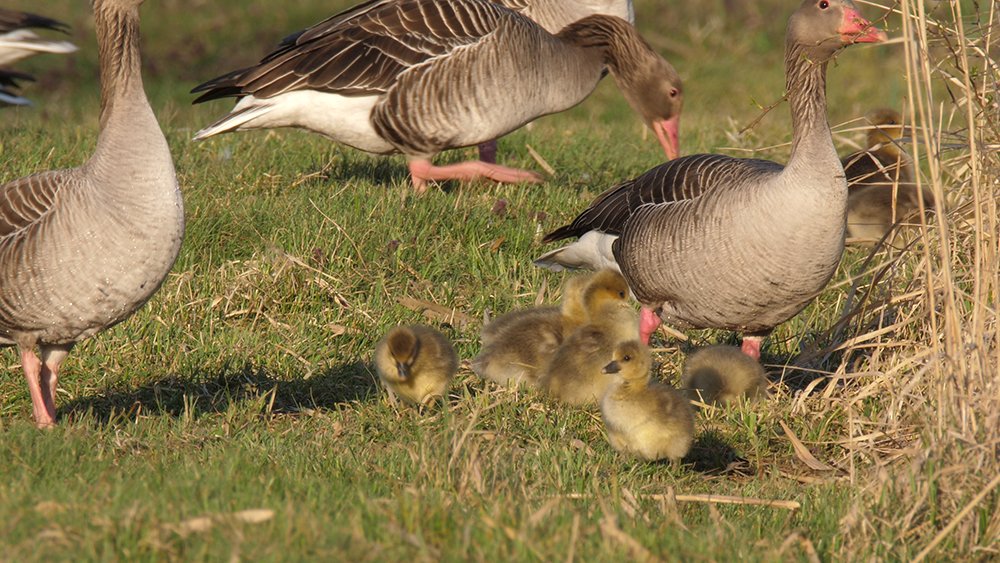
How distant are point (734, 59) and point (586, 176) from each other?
873cm

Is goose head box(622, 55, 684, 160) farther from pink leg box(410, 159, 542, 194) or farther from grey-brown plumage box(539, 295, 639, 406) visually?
grey-brown plumage box(539, 295, 639, 406)

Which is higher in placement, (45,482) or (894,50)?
(45,482)

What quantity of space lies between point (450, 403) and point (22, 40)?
740 centimetres

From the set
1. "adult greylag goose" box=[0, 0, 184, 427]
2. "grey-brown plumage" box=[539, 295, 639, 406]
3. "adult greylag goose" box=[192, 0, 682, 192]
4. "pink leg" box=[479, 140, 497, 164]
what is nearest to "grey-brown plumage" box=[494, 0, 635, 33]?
"adult greylag goose" box=[192, 0, 682, 192]

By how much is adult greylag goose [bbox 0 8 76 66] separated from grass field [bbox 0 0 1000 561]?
1.05 metres

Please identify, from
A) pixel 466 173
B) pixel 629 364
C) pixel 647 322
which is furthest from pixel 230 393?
pixel 466 173

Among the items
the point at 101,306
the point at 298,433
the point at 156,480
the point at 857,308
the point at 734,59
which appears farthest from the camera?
the point at 734,59

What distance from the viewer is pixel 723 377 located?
638 centimetres

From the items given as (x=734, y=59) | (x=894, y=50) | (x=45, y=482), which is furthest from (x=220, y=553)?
(x=894, y=50)

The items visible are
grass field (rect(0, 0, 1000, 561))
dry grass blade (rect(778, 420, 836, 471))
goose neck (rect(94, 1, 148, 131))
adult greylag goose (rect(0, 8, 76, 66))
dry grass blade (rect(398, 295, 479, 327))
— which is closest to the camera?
grass field (rect(0, 0, 1000, 561))

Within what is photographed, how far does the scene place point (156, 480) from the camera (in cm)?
454

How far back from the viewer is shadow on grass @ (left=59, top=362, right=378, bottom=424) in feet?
20.4

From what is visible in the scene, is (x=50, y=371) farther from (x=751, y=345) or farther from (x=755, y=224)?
(x=751, y=345)

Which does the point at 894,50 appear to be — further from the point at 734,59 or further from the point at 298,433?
the point at 298,433
